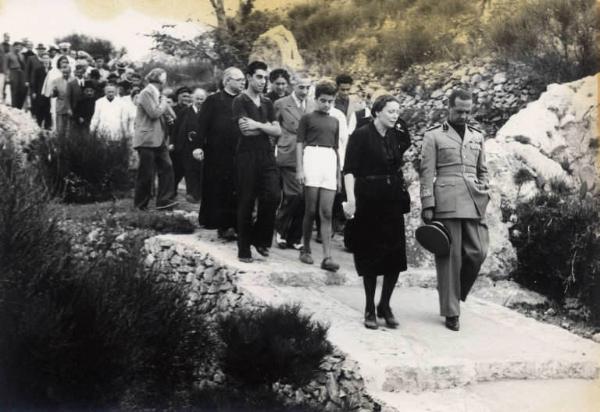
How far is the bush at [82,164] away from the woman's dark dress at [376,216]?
5.75 meters

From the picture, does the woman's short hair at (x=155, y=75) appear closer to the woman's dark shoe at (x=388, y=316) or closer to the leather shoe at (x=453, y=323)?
the woman's dark shoe at (x=388, y=316)

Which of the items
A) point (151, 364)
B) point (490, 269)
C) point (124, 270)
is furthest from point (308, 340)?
point (490, 269)

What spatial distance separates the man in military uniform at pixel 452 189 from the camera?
20.0 feet

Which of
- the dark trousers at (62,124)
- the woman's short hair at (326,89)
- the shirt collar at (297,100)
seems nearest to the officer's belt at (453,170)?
the woman's short hair at (326,89)

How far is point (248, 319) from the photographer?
17.5 feet

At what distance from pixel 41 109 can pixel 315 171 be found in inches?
301

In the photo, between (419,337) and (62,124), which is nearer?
(419,337)

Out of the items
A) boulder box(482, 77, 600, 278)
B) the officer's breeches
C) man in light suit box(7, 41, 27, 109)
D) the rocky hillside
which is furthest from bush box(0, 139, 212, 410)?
man in light suit box(7, 41, 27, 109)

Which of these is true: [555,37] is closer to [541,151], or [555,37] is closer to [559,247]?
[541,151]

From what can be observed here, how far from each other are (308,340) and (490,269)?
14.0 feet

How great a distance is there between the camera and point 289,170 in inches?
324

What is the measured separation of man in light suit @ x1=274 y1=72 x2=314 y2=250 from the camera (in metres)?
8.20

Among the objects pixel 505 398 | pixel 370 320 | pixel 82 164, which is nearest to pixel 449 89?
pixel 82 164

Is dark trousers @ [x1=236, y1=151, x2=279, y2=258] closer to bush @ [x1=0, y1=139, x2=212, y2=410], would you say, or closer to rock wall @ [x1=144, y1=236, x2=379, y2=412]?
rock wall @ [x1=144, y1=236, x2=379, y2=412]
